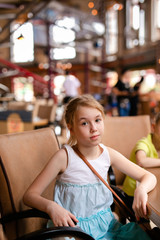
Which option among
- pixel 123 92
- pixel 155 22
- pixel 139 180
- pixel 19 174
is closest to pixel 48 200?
pixel 19 174

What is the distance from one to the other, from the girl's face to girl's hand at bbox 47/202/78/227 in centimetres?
32

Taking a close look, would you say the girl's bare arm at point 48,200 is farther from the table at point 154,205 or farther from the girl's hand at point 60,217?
the table at point 154,205

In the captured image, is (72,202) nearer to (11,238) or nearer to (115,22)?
(11,238)

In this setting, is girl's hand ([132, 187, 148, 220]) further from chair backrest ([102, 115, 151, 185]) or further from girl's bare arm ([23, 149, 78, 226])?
chair backrest ([102, 115, 151, 185])

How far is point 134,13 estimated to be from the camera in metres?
12.6

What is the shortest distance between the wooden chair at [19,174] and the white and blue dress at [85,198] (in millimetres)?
142

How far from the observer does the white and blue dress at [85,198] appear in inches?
47.1

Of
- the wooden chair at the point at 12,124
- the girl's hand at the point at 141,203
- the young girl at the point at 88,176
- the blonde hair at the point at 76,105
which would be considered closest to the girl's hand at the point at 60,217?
the young girl at the point at 88,176

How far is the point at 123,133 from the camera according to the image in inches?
82.8

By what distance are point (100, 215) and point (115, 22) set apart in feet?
46.9

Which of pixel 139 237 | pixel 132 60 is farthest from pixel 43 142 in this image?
pixel 132 60

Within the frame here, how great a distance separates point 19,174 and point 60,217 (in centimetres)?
42

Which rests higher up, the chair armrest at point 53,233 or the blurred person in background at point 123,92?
the blurred person in background at point 123,92

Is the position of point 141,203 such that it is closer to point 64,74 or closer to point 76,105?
point 76,105
